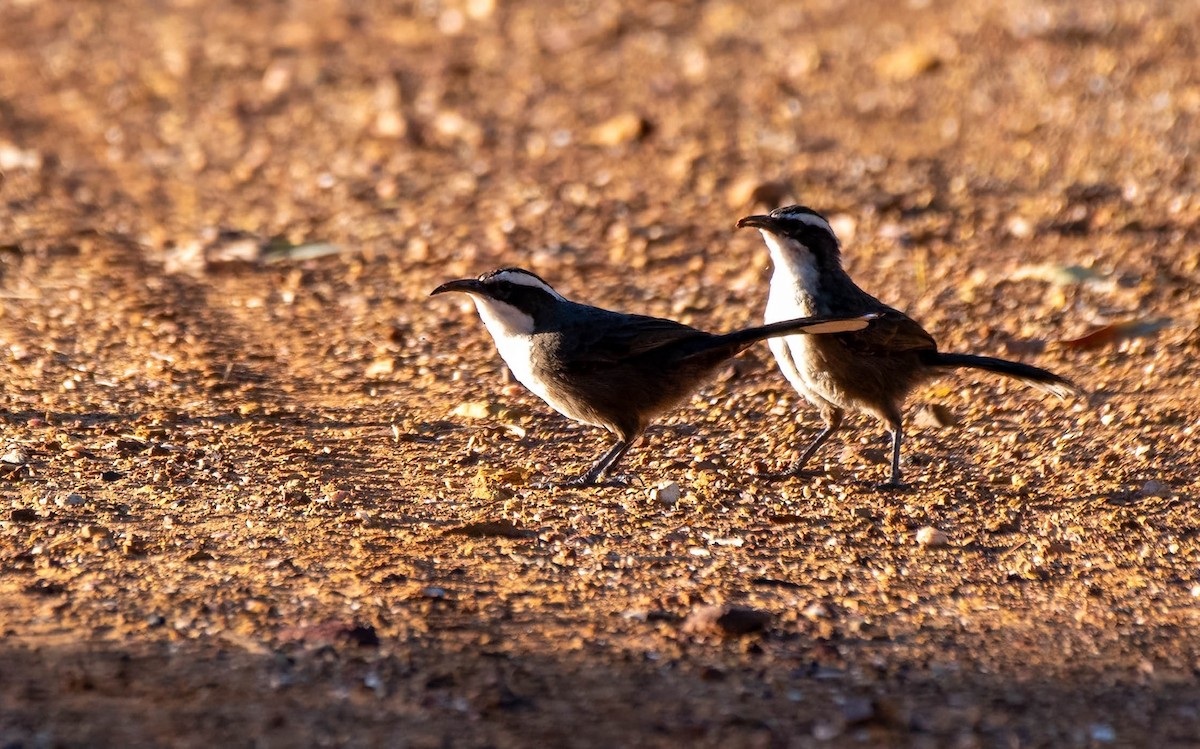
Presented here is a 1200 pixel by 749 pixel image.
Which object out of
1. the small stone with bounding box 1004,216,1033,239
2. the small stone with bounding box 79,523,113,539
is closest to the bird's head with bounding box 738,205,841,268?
the small stone with bounding box 79,523,113,539

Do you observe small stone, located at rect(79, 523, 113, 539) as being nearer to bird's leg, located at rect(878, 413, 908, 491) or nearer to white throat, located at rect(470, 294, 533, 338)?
white throat, located at rect(470, 294, 533, 338)

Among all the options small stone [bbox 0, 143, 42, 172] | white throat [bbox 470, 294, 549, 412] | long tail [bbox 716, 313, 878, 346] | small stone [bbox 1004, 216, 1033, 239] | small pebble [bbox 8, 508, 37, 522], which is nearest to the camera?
small pebble [bbox 8, 508, 37, 522]

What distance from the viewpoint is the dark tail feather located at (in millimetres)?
6336

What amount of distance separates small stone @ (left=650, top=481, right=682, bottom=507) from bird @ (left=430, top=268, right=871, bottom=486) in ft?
0.81

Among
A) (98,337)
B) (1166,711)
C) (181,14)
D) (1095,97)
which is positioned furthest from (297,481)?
(181,14)

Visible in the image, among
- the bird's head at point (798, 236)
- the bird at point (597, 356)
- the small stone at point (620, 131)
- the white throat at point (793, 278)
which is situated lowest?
the bird at point (597, 356)

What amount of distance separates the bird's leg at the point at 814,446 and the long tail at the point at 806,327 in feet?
1.93

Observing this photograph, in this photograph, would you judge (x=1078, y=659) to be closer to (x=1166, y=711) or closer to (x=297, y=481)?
(x=1166, y=711)

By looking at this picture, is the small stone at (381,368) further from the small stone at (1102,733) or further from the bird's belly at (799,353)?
the small stone at (1102,733)

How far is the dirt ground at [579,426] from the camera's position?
4.27 metres

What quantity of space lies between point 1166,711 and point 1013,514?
64.8 inches

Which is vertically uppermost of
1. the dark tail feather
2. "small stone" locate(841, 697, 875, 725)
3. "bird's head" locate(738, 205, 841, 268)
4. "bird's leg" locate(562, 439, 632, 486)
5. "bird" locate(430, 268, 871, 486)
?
"bird's head" locate(738, 205, 841, 268)

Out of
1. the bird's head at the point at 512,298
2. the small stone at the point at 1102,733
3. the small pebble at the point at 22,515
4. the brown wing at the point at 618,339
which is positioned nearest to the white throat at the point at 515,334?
the bird's head at the point at 512,298

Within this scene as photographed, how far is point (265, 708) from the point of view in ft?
13.2
